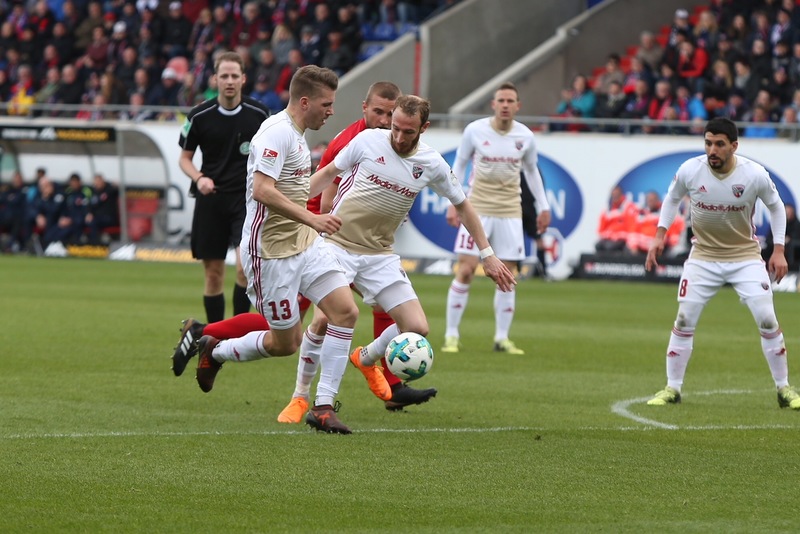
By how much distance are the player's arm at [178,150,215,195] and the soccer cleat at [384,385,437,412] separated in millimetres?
2822

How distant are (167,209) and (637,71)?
10.1 metres

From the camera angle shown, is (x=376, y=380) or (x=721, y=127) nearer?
(x=376, y=380)

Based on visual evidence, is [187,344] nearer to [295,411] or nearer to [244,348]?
[244,348]

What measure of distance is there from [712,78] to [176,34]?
1361cm

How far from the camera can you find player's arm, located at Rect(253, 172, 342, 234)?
7.69 metres

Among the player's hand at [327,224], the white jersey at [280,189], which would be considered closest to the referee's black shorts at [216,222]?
the white jersey at [280,189]

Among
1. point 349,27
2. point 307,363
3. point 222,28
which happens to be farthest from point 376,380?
point 222,28

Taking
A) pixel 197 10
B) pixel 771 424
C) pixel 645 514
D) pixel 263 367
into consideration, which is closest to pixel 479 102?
pixel 197 10

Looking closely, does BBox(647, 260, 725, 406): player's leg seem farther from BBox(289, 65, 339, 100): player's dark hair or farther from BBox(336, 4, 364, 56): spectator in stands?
BBox(336, 4, 364, 56): spectator in stands

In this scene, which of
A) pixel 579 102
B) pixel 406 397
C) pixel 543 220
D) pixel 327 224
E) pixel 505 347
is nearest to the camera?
pixel 327 224

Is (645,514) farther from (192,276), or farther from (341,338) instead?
(192,276)

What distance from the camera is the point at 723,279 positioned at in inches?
400

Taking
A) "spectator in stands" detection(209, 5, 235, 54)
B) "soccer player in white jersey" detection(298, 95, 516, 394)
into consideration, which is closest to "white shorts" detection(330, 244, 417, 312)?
"soccer player in white jersey" detection(298, 95, 516, 394)

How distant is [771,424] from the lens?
905 centimetres
